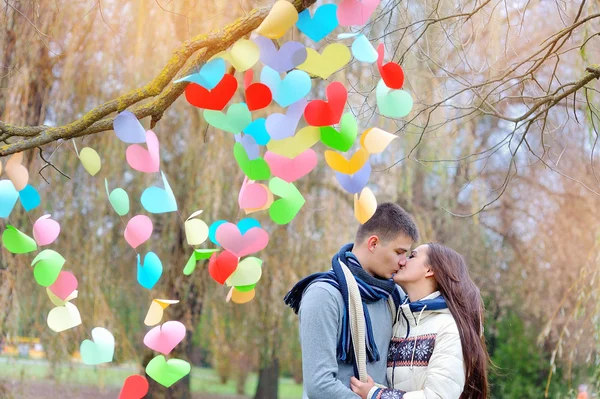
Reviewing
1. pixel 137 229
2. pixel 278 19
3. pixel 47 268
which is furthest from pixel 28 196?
pixel 278 19

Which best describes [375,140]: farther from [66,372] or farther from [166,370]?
[66,372]

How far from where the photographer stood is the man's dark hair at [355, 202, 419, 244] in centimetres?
181

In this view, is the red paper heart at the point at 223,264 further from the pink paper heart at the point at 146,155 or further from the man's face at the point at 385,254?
the man's face at the point at 385,254

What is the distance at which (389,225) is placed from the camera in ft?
5.94

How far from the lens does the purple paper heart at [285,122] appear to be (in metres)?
1.41

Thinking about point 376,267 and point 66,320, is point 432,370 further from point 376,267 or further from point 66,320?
point 66,320

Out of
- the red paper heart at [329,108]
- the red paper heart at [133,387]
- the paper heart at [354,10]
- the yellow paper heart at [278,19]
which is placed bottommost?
the red paper heart at [133,387]

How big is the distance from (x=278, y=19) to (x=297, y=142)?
244 mm

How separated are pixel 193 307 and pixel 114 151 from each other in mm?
1725

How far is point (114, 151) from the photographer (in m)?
4.78

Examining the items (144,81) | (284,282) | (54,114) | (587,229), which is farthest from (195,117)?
(587,229)

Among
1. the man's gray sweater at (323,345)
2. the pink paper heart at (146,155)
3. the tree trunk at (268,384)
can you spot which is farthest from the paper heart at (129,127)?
the tree trunk at (268,384)

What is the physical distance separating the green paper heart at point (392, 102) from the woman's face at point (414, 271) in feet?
1.97

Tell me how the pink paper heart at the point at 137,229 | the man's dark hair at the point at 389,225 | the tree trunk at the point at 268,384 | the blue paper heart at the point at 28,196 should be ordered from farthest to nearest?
the tree trunk at the point at 268,384 < the man's dark hair at the point at 389,225 < the blue paper heart at the point at 28,196 < the pink paper heart at the point at 137,229
